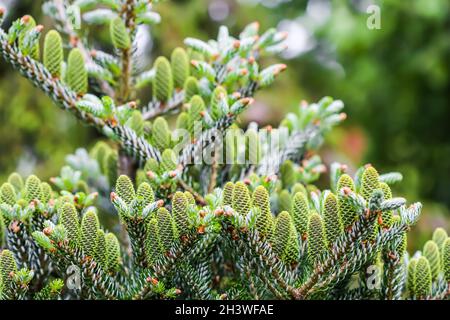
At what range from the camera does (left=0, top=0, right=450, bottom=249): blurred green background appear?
177 inches

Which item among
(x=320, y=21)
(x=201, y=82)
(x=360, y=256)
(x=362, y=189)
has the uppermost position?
(x=320, y=21)

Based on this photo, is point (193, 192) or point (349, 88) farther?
point (349, 88)

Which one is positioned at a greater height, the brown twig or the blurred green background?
the blurred green background

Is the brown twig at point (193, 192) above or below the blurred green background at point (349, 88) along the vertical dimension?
below

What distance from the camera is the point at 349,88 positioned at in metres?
5.82

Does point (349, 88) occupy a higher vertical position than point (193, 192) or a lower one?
higher

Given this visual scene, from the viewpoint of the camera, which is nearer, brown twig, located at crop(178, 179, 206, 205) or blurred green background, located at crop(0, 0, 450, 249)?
brown twig, located at crop(178, 179, 206, 205)

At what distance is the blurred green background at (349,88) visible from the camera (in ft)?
14.7

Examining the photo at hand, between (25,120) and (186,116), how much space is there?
3174 millimetres

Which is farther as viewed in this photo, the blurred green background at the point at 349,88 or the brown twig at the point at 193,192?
the blurred green background at the point at 349,88

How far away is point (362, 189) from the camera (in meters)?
1.24
